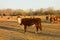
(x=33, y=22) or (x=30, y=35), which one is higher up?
(x=33, y=22)

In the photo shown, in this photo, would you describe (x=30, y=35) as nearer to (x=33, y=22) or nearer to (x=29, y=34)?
(x=29, y=34)

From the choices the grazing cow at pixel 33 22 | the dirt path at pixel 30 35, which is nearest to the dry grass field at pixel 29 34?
the dirt path at pixel 30 35

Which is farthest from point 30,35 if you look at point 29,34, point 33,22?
point 33,22

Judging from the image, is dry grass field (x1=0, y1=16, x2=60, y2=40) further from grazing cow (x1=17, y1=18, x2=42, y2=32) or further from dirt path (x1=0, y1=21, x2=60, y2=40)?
grazing cow (x1=17, y1=18, x2=42, y2=32)

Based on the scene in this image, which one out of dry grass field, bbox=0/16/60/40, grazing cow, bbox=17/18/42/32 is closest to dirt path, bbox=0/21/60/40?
dry grass field, bbox=0/16/60/40

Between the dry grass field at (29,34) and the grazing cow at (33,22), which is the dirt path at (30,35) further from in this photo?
the grazing cow at (33,22)

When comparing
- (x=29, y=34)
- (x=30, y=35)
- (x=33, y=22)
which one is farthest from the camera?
(x=33, y=22)

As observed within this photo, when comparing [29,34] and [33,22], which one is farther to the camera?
[33,22]

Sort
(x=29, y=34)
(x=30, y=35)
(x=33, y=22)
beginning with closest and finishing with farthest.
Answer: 1. (x=30, y=35)
2. (x=29, y=34)
3. (x=33, y=22)

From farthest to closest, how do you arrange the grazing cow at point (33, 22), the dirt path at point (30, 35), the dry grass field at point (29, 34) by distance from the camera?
the grazing cow at point (33, 22), the dry grass field at point (29, 34), the dirt path at point (30, 35)

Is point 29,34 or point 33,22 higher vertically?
point 33,22

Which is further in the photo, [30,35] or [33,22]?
[33,22]

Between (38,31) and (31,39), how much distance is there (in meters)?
4.87

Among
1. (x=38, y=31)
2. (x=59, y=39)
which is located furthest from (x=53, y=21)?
(x=59, y=39)
